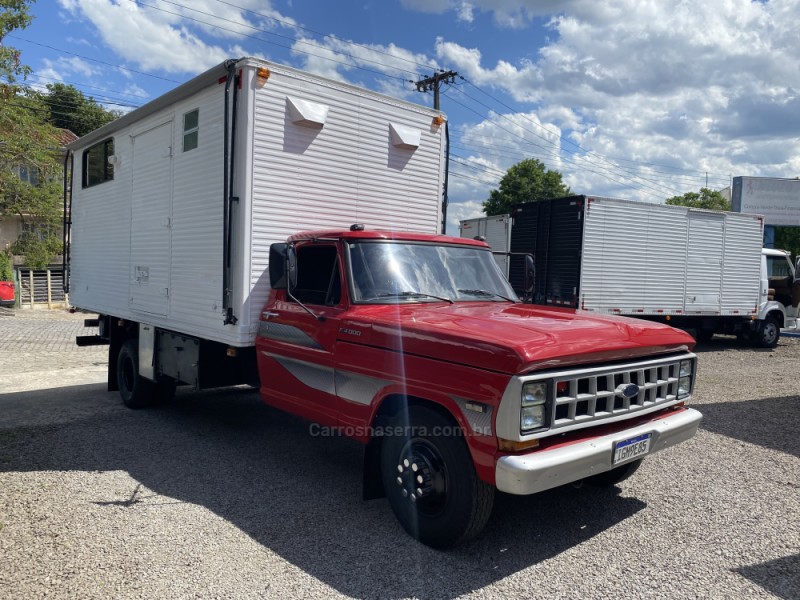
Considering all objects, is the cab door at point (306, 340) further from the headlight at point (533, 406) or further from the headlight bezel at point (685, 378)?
the headlight bezel at point (685, 378)

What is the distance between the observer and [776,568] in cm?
383

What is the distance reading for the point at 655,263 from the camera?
14.0 m

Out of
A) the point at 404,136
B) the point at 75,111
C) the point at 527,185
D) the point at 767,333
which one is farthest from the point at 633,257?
the point at 75,111

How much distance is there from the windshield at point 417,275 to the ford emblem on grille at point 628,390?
149 centimetres

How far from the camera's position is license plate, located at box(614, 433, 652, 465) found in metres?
3.85

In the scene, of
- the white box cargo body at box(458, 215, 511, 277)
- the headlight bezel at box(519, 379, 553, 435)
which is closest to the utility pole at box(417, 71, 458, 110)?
the white box cargo body at box(458, 215, 511, 277)

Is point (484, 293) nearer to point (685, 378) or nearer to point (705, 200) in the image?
point (685, 378)

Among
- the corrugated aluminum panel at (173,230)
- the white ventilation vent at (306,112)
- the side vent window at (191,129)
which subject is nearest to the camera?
the white ventilation vent at (306,112)

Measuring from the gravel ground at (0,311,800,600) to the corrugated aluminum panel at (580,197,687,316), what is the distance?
239 inches

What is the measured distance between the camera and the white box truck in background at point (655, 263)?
42.9 ft

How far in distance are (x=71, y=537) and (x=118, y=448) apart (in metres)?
2.17

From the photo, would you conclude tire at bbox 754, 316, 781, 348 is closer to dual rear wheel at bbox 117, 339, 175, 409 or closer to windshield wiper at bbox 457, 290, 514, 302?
windshield wiper at bbox 457, 290, 514, 302

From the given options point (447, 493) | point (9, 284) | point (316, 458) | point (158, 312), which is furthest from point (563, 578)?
point (9, 284)

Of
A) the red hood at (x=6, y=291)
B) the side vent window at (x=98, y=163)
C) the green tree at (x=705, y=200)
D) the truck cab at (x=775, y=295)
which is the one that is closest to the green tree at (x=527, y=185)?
the green tree at (x=705, y=200)
